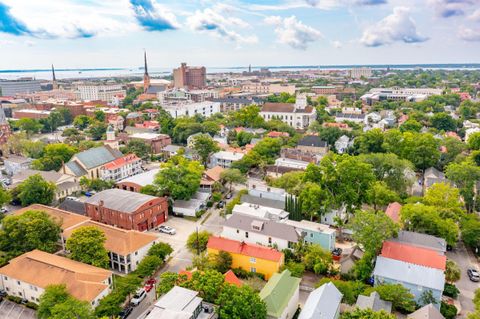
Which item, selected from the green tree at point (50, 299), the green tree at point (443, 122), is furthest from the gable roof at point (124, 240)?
the green tree at point (443, 122)

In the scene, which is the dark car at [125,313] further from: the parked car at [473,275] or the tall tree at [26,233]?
the parked car at [473,275]

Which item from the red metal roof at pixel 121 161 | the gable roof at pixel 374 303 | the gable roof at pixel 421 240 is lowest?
the gable roof at pixel 374 303

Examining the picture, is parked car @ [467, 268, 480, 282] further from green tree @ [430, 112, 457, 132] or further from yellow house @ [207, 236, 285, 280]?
green tree @ [430, 112, 457, 132]

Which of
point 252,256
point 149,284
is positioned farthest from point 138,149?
point 252,256

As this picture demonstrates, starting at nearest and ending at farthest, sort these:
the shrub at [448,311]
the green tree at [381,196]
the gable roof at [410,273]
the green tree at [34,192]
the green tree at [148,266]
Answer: the shrub at [448,311] < the gable roof at [410,273] < the green tree at [148,266] < the green tree at [381,196] < the green tree at [34,192]

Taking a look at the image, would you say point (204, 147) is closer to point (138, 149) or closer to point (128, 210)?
point (138, 149)

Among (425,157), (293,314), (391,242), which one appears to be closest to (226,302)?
(293,314)

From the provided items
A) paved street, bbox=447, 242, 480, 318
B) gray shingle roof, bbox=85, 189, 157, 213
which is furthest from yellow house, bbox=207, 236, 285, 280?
paved street, bbox=447, 242, 480, 318

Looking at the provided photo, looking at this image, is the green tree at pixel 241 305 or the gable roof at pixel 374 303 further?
the gable roof at pixel 374 303
